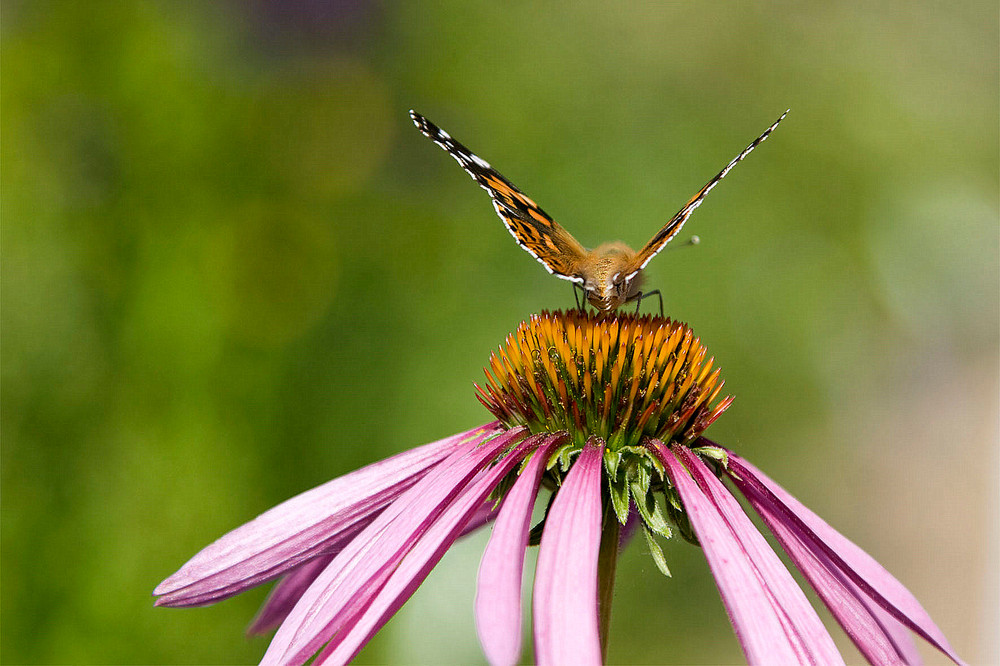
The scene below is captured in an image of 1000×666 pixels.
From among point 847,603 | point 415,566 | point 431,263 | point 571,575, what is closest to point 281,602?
point 415,566

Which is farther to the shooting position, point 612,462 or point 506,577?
point 612,462

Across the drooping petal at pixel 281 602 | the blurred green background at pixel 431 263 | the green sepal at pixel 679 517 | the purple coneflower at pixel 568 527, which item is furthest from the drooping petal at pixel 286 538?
the blurred green background at pixel 431 263

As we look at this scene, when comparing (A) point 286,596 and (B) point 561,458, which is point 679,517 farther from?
(A) point 286,596

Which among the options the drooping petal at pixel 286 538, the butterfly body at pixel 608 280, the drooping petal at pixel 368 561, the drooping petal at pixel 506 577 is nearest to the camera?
the drooping petal at pixel 506 577

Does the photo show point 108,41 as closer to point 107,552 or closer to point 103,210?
point 103,210

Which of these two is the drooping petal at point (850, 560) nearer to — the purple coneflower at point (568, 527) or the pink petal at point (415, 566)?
the purple coneflower at point (568, 527)

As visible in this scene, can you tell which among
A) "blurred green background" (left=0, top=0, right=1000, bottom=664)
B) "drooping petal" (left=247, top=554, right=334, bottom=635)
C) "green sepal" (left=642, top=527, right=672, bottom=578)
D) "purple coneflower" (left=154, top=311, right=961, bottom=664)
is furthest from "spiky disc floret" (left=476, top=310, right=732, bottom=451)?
"blurred green background" (left=0, top=0, right=1000, bottom=664)
